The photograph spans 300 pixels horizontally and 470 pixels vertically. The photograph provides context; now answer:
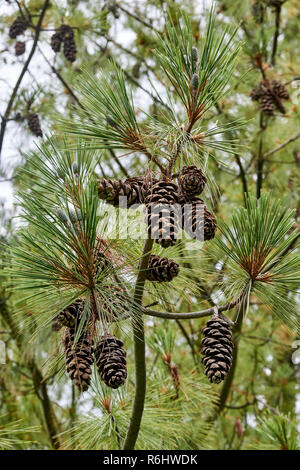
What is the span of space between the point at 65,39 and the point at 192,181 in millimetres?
1831

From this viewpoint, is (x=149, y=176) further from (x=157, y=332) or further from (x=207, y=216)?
(x=157, y=332)

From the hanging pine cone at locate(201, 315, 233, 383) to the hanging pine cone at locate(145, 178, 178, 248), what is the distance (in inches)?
7.8

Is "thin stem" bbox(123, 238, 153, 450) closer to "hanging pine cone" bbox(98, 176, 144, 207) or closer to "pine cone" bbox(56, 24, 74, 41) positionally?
"hanging pine cone" bbox(98, 176, 144, 207)

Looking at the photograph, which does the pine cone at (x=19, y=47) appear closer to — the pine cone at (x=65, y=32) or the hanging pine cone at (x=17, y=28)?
the hanging pine cone at (x=17, y=28)

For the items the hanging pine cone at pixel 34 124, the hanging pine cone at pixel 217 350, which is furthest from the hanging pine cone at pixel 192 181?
the hanging pine cone at pixel 34 124

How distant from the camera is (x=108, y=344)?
3.38ft

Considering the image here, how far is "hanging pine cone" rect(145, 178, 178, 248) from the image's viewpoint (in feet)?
3.12

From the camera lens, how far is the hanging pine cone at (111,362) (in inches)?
39.3

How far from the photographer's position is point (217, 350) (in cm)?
103

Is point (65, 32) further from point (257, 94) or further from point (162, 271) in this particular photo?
point (162, 271)

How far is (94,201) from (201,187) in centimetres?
20

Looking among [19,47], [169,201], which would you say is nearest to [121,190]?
[169,201]

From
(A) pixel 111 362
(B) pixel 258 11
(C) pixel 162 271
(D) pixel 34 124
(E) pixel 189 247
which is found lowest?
(A) pixel 111 362

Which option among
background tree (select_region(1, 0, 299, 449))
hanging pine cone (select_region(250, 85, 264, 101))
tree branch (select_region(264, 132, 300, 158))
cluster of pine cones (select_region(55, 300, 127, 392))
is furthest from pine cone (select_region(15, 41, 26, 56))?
cluster of pine cones (select_region(55, 300, 127, 392))
